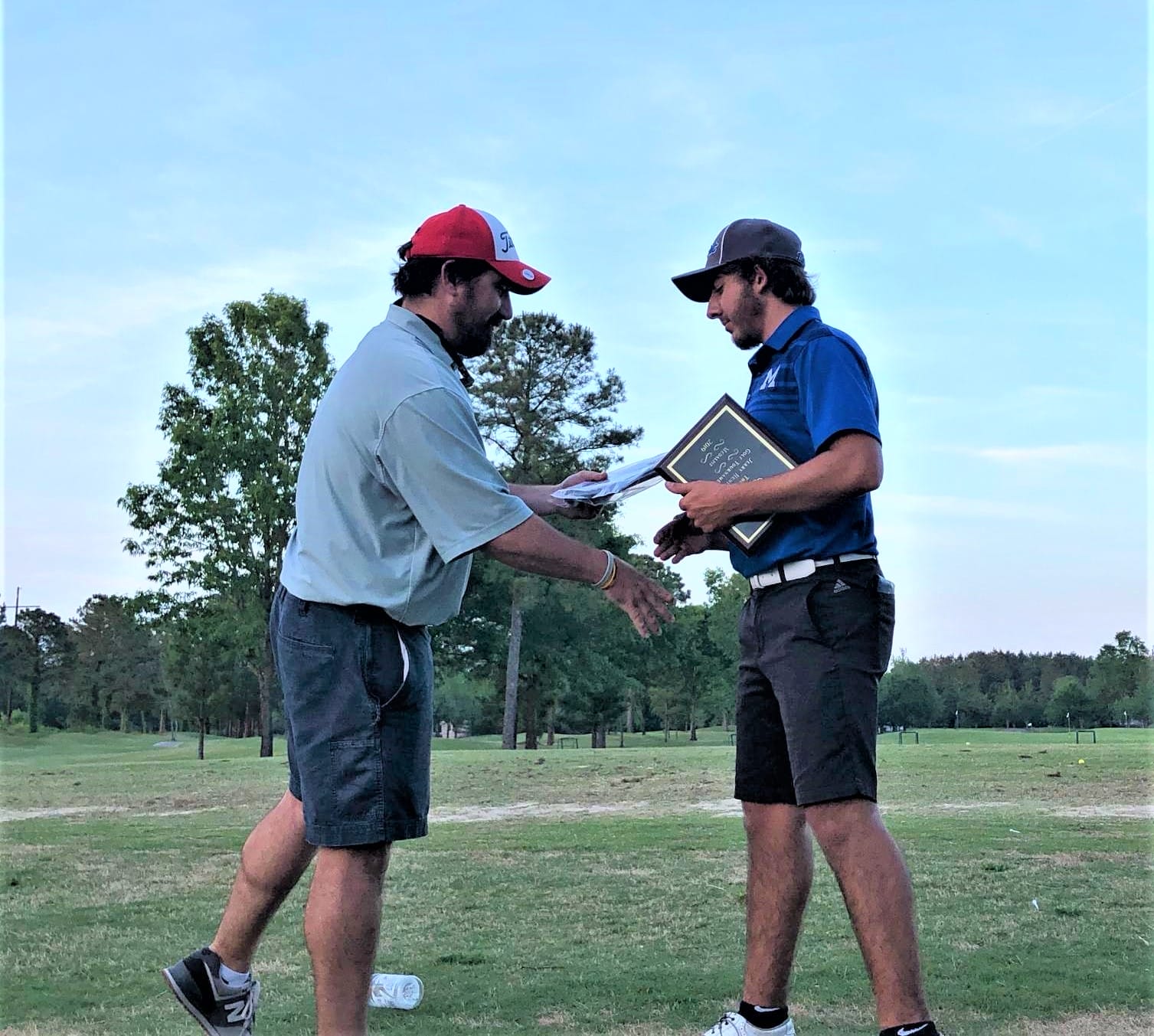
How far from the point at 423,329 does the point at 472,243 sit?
0.28 meters

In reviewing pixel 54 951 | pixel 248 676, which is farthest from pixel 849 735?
pixel 248 676

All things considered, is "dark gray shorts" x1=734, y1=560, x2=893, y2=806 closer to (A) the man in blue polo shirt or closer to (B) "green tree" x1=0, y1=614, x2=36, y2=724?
(A) the man in blue polo shirt

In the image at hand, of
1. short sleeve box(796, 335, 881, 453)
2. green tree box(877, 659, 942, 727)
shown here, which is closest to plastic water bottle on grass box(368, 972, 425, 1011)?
short sleeve box(796, 335, 881, 453)

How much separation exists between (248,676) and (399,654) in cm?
5870

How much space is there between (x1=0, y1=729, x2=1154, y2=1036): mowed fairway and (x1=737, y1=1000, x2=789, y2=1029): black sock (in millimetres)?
222

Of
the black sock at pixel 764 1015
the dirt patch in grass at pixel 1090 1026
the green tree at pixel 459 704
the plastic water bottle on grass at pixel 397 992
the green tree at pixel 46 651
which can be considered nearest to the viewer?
the black sock at pixel 764 1015

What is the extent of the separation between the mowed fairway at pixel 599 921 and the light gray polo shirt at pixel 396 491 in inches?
56.7

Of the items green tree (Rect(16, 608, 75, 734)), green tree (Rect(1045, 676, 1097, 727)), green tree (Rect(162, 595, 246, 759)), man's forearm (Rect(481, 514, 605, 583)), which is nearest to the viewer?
man's forearm (Rect(481, 514, 605, 583))

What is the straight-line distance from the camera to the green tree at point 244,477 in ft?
119

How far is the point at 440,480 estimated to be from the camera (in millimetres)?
3268

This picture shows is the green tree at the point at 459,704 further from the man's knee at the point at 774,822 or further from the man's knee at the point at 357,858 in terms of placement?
the man's knee at the point at 357,858

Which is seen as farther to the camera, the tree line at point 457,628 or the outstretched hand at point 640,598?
the tree line at point 457,628

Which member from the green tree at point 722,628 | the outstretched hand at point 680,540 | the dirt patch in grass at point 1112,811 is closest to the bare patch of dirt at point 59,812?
the dirt patch in grass at point 1112,811

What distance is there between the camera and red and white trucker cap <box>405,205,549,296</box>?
3594 millimetres
